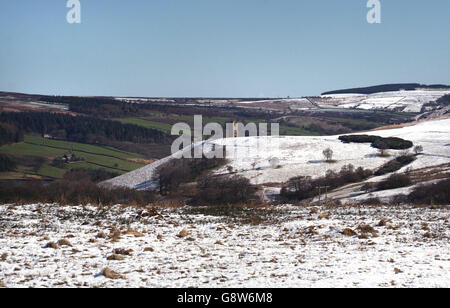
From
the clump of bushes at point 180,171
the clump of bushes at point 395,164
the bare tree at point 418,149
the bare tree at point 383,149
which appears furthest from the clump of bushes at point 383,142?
the clump of bushes at point 180,171

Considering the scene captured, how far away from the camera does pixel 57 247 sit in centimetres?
1548

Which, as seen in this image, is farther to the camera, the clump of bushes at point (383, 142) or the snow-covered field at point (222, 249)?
the clump of bushes at point (383, 142)

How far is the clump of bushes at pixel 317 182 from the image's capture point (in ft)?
161

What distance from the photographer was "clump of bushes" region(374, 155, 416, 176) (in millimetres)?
57031

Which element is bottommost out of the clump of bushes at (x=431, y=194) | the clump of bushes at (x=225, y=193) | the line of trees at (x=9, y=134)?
the clump of bushes at (x=225, y=193)

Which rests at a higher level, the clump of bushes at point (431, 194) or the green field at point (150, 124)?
the green field at point (150, 124)

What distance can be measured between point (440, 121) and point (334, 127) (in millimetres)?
61345

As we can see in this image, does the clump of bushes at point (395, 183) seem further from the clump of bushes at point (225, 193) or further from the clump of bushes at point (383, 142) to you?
the clump of bushes at point (383, 142)

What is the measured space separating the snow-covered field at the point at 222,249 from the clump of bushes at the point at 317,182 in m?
25.0

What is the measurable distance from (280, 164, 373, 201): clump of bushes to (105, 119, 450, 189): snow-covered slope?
3274 mm

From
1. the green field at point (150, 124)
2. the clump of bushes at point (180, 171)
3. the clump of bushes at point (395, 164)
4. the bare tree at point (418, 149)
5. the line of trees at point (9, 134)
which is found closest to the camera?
the clump of bushes at point (395, 164)

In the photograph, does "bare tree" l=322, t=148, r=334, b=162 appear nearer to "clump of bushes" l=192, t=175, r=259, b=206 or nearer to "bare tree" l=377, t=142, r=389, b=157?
"bare tree" l=377, t=142, r=389, b=157

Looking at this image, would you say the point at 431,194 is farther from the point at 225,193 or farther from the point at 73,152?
the point at 73,152

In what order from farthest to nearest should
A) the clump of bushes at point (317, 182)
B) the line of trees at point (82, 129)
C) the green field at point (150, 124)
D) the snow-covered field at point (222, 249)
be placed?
the green field at point (150, 124) → the line of trees at point (82, 129) → the clump of bushes at point (317, 182) → the snow-covered field at point (222, 249)
